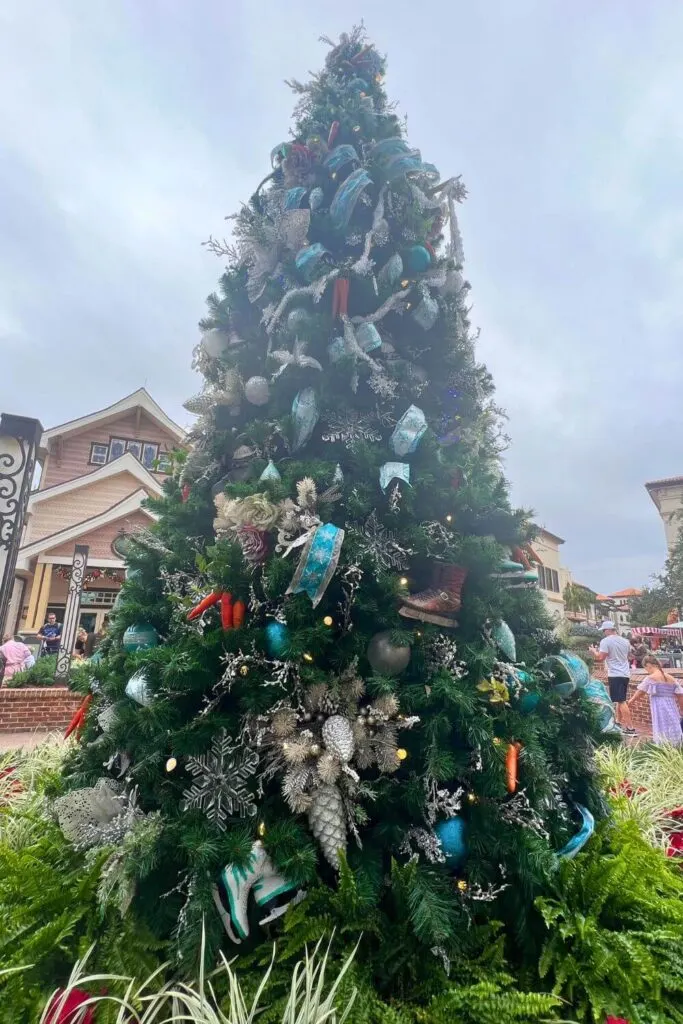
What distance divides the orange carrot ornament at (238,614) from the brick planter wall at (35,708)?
6.27 metres

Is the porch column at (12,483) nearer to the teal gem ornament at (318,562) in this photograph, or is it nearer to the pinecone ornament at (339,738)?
the teal gem ornament at (318,562)

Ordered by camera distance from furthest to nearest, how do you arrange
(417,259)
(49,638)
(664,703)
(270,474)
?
1. (49,638)
2. (664,703)
3. (417,259)
4. (270,474)

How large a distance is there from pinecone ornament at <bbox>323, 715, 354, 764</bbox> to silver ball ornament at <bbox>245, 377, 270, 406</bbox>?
135 cm

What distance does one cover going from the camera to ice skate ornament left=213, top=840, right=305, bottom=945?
1.35m

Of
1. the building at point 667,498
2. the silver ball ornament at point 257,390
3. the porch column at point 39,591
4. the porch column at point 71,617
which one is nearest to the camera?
the silver ball ornament at point 257,390

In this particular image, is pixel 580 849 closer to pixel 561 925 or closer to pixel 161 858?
pixel 561 925

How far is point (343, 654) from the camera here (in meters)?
1.66

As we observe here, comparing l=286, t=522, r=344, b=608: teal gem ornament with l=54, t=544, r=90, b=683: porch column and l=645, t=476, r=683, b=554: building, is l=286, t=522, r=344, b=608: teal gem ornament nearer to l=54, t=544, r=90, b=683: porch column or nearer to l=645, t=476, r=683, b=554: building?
l=54, t=544, r=90, b=683: porch column

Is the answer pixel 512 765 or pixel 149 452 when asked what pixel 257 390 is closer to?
pixel 512 765

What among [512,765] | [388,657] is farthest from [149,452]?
[512,765]

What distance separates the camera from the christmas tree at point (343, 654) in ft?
4.70

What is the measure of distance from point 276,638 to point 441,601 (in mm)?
571

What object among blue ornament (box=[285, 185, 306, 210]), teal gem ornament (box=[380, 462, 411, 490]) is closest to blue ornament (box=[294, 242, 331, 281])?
blue ornament (box=[285, 185, 306, 210])

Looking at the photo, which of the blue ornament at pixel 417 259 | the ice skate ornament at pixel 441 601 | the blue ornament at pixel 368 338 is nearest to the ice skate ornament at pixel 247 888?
the ice skate ornament at pixel 441 601
